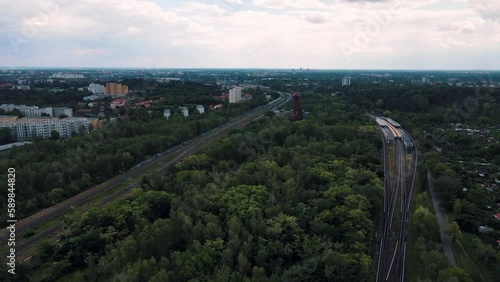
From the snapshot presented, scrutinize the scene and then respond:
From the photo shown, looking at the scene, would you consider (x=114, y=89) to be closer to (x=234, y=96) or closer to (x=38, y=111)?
(x=38, y=111)

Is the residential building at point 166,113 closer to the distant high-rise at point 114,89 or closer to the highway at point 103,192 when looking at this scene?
the highway at point 103,192

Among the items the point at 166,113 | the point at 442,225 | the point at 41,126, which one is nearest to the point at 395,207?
the point at 442,225

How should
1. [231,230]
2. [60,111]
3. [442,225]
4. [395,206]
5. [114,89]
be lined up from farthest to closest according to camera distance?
[114,89] → [60,111] → [395,206] → [442,225] → [231,230]

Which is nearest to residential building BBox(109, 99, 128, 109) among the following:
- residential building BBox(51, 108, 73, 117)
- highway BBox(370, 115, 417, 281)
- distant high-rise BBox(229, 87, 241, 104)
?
residential building BBox(51, 108, 73, 117)

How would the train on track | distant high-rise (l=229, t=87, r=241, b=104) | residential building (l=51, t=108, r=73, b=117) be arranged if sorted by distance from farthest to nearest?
distant high-rise (l=229, t=87, r=241, b=104)
residential building (l=51, t=108, r=73, b=117)
the train on track

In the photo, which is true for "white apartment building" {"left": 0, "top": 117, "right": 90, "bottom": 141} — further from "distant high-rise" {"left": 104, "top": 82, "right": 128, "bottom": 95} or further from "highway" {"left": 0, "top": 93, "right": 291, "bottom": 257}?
"distant high-rise" {"left": 104, "top": 82, "right": 128, "bottom": 95}

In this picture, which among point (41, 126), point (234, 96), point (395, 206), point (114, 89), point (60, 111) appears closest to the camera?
point (395, 206)
